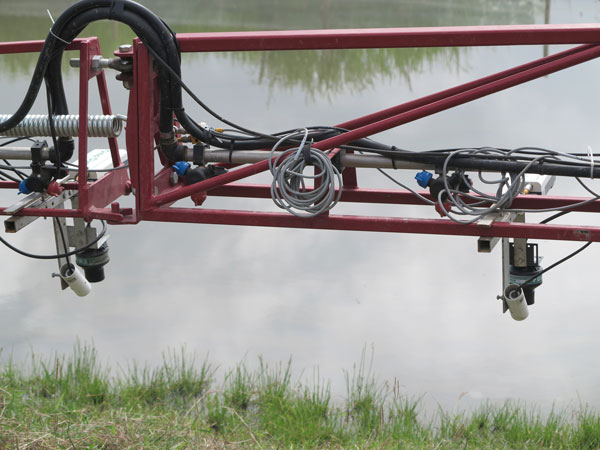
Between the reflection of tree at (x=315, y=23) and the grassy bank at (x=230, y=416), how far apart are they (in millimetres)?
4997

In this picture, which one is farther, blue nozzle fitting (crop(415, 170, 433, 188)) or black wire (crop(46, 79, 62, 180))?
black wire (crop(46, 79, 62, 180))

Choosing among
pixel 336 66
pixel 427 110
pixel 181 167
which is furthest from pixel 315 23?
pixel 427 110

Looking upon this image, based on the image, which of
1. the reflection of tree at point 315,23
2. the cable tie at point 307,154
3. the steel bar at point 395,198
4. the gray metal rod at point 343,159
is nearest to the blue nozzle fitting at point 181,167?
the gray metal rod at point 343,159

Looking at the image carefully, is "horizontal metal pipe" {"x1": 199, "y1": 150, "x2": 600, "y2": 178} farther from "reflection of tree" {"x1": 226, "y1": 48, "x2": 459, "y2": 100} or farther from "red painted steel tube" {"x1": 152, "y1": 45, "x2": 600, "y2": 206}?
"reflection of tree" {"x1": 226, "y1": 48, "x2": 459, "y2": 100}

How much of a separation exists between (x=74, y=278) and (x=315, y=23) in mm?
9275

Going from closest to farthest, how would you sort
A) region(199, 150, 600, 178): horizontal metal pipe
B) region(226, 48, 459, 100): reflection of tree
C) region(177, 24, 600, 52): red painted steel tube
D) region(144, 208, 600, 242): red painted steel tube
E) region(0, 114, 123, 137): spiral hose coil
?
region(177, 24, 600, 52): red painted steel tube → region(144, 208, 600, 242): red painted steel tube → region(199, 150, 600, 178): horizontal metal pipe → region(0, 114, 123, 137): spiral hose coil → region(226, 48, 459, 100): reflection of tree

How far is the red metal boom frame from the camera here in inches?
144

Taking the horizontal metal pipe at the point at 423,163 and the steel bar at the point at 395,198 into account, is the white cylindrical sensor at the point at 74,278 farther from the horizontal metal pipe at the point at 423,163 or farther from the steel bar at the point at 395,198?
the horizontal metal pipe at the point at 423,163

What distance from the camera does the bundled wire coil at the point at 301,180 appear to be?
3866mm

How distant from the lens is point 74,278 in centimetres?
470

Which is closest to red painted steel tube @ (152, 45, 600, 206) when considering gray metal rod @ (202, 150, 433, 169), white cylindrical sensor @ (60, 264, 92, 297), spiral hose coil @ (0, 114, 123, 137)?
gray metal rod @ (202, 150, 433, 169)

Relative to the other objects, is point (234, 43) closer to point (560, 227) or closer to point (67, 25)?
point (67, 25)

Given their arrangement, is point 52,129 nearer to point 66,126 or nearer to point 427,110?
point 66,126

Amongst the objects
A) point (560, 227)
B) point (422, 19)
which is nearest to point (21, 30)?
point (422, 19)
